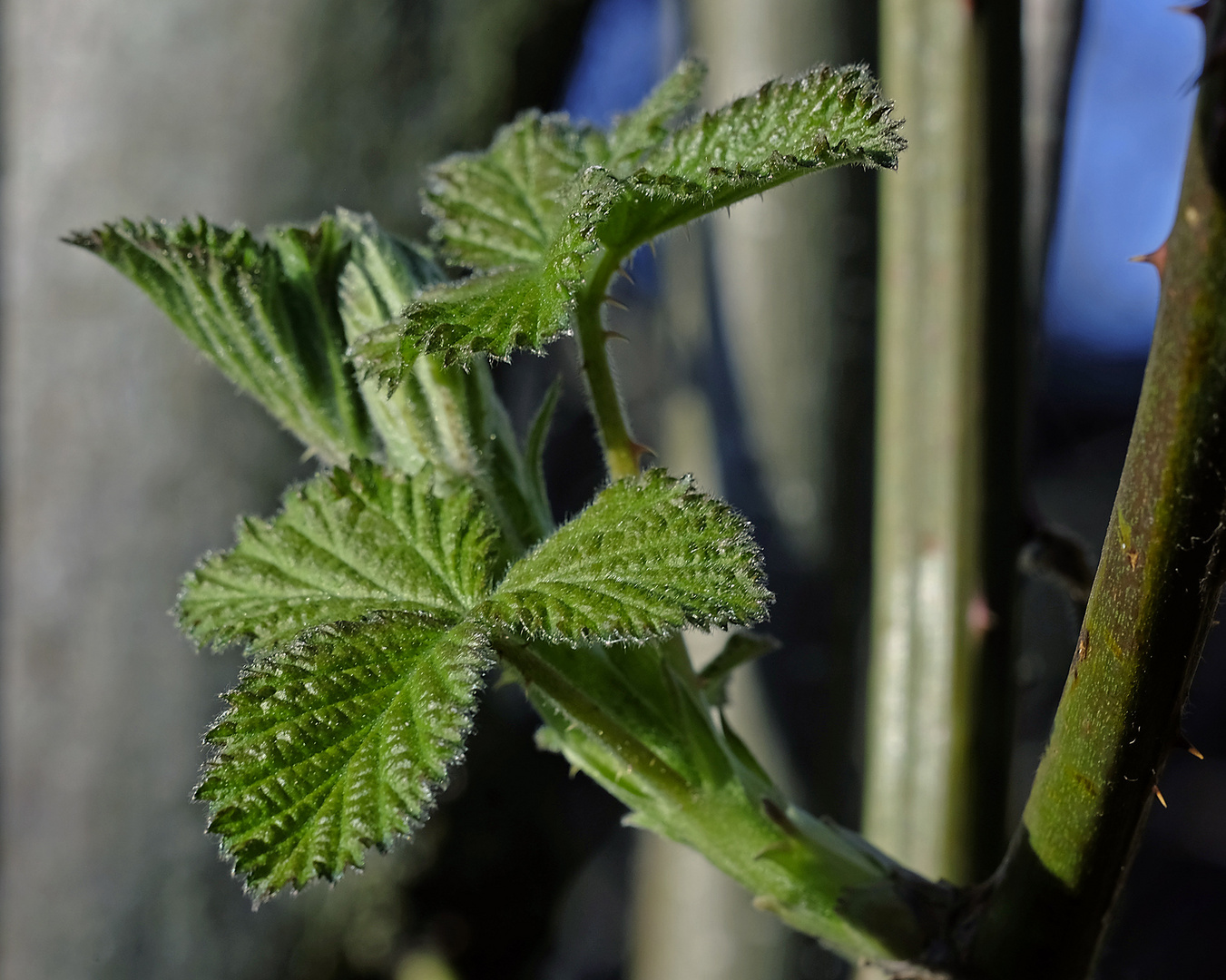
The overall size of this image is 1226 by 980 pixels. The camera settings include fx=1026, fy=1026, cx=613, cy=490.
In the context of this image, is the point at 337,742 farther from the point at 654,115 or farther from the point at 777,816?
the point at 654,115

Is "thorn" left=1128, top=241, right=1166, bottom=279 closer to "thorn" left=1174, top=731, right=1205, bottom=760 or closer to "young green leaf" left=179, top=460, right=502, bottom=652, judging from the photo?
"thorn" left=1174, top=731, right=1205, bottom=760

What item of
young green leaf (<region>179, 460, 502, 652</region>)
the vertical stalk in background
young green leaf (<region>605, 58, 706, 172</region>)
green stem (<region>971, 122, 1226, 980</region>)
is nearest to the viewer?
green stem (<region>971, 122, 1226, 980</region>)

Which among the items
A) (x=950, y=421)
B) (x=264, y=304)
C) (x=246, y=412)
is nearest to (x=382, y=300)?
(x=264, y=304)

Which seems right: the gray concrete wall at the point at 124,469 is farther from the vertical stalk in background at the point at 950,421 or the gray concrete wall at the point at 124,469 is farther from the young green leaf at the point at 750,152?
the young green leaf at the point at 750,152

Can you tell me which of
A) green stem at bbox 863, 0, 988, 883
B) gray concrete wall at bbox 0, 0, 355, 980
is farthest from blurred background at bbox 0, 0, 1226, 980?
green stem at bbox 863, 0, 988, 883

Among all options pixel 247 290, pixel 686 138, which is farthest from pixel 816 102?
pixel 247 290

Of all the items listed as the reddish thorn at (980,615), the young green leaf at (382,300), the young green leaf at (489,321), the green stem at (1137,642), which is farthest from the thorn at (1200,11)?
the reddish thorn at (980,615)
